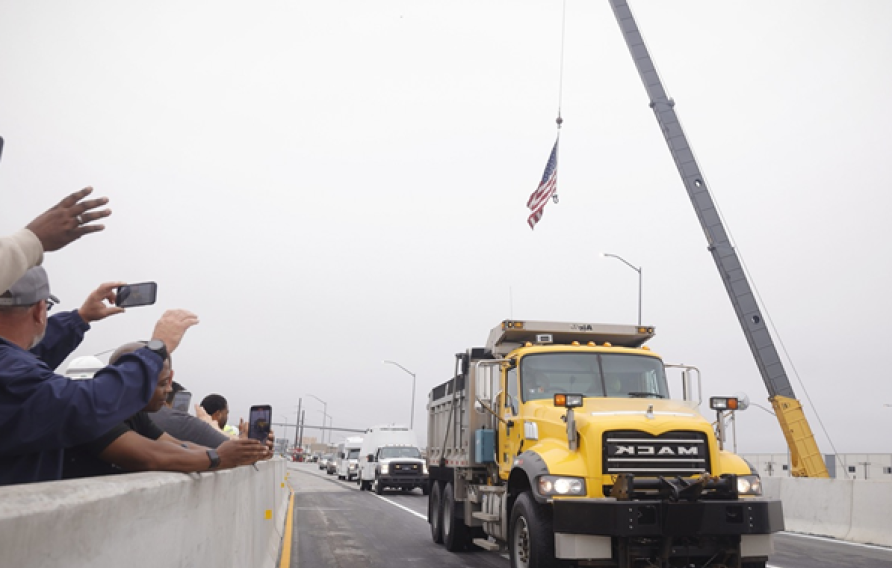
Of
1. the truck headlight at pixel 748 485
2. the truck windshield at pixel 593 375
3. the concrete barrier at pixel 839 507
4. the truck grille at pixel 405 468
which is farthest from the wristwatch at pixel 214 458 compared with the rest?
the truck grille at pixel 405 468

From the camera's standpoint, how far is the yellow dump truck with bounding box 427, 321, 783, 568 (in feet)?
24.7

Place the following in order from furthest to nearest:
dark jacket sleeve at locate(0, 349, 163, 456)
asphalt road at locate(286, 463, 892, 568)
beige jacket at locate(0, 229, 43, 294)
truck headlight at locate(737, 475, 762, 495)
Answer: asphalt road at locate(286, 463, 892, 568)
truck headlight at locate(737, 475, 762, 495)
dark jacket sleeve at locate(0, 349, 163, 456)
beige jacket at locate(0, 229, 43, 294)

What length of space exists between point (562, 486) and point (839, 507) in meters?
10.6

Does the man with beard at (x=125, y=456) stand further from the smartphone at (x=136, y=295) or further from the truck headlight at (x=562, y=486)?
the truck headlight at (x=562, y=486)

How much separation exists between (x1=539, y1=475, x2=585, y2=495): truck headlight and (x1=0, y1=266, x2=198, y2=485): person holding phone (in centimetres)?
553

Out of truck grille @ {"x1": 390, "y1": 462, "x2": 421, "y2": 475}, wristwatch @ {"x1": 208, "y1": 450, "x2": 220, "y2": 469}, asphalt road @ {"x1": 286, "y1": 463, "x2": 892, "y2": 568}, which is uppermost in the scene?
wristwatch @ {"x1": 208, "y1": 450, "x2": 220, "y2": 469}

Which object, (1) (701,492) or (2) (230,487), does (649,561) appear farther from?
(2) (230,487)

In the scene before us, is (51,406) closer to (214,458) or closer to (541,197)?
(214,458)

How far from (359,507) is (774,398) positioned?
12.2 metres

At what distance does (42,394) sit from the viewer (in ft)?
8.41

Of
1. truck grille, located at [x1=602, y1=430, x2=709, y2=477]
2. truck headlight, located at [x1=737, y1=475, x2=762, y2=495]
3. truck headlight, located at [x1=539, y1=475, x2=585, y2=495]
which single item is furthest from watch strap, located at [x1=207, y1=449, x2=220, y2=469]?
truck headlight, located at [x1=737, y1=475, x2=762, y2=495]

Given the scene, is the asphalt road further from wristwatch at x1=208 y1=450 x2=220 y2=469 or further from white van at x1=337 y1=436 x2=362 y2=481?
white van at x1=337 y1=436 x2=362 y2=481

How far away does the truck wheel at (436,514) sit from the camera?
13609 millimetres

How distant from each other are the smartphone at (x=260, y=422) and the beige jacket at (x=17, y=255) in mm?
2682
